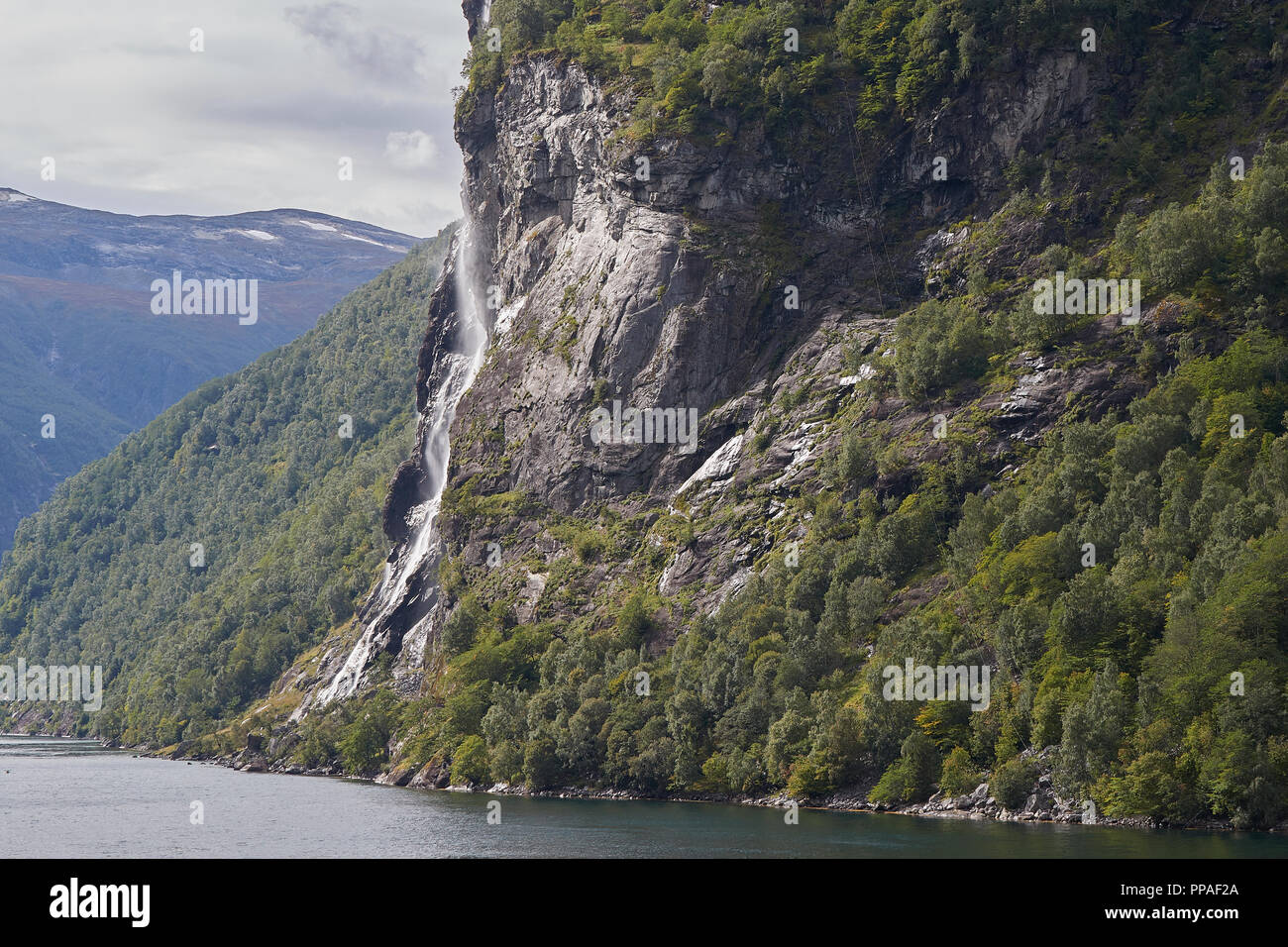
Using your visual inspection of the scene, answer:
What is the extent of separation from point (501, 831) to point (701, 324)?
83080mm

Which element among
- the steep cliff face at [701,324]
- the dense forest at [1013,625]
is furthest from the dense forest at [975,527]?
the steep cliff face at [701,324]

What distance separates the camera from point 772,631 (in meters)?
138

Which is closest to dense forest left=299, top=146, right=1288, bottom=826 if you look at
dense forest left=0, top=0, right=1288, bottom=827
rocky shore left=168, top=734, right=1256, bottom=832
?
dense forest left=0, top=0, right=1288, bottom=827

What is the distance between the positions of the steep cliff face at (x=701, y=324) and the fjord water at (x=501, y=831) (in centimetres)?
3894

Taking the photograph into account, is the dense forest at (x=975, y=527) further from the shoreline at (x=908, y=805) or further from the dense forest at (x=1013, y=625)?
the shoreline at (x=908, y=805)

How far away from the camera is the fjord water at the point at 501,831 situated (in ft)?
278

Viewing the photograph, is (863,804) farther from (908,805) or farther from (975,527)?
(975,527)

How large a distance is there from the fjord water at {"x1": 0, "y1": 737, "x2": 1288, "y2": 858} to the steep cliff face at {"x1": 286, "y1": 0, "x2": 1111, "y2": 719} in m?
38.9

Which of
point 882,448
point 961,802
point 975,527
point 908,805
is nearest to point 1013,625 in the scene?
point 961,802

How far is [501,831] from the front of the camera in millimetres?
104812

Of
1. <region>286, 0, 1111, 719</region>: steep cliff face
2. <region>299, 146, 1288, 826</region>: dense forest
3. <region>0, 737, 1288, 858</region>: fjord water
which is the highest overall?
<region>286, 0, 1111, 719</region>: steep cliff face

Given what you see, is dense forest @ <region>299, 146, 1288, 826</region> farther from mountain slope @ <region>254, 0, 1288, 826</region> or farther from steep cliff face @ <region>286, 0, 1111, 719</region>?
steep cliff face @ <region>286, 0, 1111, 719</region>

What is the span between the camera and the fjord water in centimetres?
8477
